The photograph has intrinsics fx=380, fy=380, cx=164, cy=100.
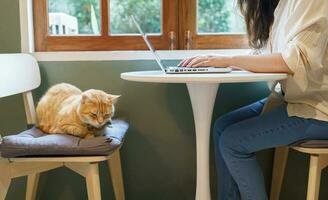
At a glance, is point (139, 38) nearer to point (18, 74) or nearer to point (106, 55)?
point (106, 55)

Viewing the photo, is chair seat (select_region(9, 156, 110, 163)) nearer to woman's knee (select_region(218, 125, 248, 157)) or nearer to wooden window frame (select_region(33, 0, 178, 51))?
woman's knee (select_region(218, 125, 248, 157))

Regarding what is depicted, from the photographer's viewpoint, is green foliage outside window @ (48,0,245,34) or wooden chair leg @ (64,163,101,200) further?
green foliage outside window @ (48,0,245,34)

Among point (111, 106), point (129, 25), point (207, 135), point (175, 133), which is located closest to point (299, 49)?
point (207, 135)

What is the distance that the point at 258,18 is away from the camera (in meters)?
1.46

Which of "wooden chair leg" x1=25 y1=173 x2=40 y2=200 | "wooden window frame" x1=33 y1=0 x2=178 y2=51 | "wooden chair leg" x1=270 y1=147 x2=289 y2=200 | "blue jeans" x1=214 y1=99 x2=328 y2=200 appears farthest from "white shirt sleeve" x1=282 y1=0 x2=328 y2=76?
"wooden chair leg" x1=25 y1=173 x2=40 y2=200

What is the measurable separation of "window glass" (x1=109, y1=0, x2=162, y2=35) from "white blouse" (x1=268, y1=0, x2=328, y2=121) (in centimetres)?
68

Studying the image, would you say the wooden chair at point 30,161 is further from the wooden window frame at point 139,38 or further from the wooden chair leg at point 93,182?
the wooden window frame at point 139,38

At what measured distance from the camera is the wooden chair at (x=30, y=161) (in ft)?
3.95

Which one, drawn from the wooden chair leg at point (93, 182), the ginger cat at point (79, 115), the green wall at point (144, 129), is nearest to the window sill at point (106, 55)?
the green wall at point (144, 129)

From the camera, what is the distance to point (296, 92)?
120 centimetres

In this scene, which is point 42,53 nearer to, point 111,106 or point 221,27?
point 111,106

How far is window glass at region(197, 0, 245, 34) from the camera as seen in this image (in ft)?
5.87

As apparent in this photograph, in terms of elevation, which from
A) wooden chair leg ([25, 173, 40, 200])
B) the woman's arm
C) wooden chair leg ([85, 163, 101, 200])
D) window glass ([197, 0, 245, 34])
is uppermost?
window glass ([197, 0, 245, 34])

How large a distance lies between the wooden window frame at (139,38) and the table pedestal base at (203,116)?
0.55 metres
